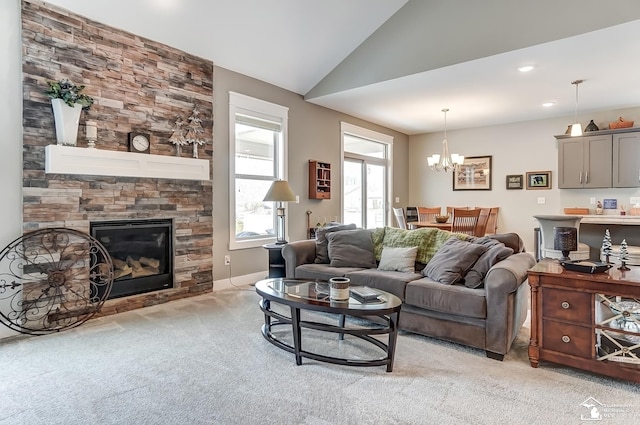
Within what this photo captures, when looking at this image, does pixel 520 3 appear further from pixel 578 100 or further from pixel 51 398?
pixel 51 398

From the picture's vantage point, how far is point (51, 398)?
2.06 metres

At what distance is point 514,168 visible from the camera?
281 inches

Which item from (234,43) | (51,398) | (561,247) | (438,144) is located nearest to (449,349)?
(561,247)

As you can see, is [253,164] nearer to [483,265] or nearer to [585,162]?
[483,265]

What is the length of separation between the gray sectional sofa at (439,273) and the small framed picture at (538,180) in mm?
4224

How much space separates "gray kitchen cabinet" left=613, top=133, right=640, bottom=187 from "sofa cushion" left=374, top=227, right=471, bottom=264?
398cm

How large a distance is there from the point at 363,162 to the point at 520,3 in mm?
3904

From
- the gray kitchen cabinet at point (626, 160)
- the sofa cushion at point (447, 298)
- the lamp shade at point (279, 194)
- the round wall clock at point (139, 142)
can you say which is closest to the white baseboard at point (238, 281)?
the lamp shade at point (279, 194)

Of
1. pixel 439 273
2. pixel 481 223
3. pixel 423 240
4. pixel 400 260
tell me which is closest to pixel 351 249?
pixel 400 260

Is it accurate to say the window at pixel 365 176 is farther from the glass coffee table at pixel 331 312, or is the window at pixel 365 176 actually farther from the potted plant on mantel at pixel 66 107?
the potted plant on mantel at pixel 66 107

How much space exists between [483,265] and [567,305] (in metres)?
0.69

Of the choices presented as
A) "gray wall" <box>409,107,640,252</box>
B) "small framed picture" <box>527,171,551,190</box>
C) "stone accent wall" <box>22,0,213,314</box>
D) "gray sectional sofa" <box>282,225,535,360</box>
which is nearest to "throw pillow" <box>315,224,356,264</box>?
"gray sectional sofa" <box>282,225,535,360</box>

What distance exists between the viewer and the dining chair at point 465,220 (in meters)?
5.26

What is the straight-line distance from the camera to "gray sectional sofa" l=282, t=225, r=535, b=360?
2.62 m
